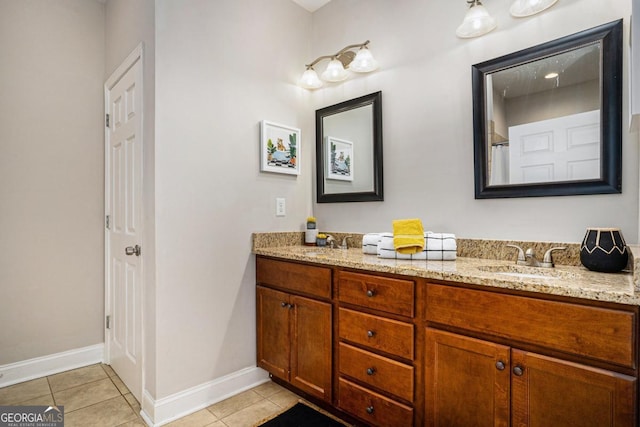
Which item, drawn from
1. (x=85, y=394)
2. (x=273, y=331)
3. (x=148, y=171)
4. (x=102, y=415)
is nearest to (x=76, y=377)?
(x=85, y=394)

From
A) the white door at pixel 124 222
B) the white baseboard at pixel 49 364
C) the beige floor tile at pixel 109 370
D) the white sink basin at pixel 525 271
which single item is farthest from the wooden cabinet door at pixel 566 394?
the white baseboard at pixel 49 364

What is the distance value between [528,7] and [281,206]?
1792mm

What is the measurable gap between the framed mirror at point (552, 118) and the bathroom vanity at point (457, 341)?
429 millimetres

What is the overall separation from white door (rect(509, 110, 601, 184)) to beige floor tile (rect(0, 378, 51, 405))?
123 inches

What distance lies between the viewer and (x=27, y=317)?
7.81 feet

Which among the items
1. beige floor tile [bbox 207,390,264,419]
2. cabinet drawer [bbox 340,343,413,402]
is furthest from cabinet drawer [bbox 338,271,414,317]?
beige floor tile [bbox 207,390,264,419]

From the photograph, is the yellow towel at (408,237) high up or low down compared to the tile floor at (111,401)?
up

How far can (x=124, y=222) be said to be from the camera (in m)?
2.30

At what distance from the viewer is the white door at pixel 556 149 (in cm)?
150

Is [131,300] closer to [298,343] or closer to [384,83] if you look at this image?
[298,343]

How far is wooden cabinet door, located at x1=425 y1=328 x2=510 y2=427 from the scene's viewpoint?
4.00ft

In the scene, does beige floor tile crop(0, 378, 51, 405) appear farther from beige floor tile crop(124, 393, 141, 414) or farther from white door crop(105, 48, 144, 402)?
beige floor tile crop(124, 393, 141, 414)

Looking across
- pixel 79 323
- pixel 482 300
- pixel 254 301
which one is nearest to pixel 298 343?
pixel 254 301

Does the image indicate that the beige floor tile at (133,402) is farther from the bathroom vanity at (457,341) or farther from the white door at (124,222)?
the bathroom vanity at (457,341)
